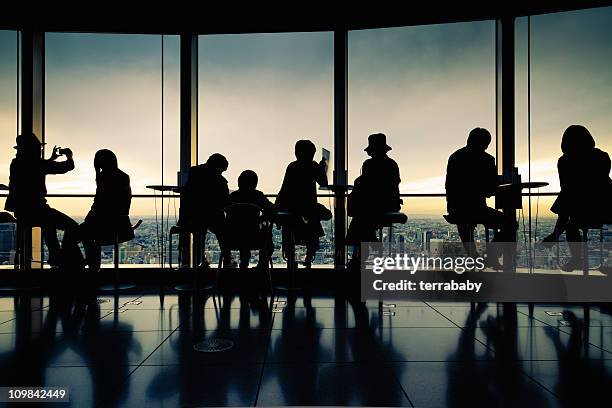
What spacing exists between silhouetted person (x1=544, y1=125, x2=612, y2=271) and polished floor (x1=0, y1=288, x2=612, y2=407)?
0.74 m

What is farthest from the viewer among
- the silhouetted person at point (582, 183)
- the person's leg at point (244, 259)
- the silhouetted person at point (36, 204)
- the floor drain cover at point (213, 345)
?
the person's leg at point (244, 259)

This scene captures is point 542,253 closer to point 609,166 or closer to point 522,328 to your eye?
point 609,166

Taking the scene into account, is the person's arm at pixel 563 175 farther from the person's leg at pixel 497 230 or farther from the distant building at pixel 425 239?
the distant building at pixel 425 239

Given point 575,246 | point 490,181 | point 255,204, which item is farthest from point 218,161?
point 575,246

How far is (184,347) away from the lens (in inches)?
93.3

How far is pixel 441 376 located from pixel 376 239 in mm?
2352

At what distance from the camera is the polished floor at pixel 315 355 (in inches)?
67.0

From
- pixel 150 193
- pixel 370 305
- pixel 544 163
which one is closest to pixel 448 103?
pixel 544 163

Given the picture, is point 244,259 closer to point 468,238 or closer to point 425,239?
point 425,239

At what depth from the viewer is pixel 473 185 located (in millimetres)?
3498

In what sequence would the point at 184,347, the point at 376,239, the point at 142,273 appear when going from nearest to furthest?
the point at 184,347 < the point at 376,239 < the point at 142,273

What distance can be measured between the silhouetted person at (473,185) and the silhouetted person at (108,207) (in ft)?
9.62

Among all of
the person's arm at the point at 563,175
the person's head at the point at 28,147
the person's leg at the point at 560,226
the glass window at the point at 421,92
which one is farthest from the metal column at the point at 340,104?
the person's head at the point at 28,147

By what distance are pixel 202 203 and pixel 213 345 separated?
1467 mm
